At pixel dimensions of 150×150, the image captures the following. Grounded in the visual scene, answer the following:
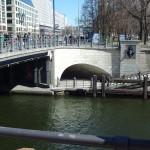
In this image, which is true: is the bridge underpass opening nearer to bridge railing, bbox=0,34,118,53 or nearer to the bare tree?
bridge railing, bbox=0,34,118,53

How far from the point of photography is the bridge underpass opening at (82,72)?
32969 mm

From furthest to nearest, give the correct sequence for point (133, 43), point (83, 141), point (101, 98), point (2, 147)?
point (133, 43)
point (101, 98)
point (2, 147)
point (83, 141)

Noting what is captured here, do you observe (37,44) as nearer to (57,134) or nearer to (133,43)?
(133,43)

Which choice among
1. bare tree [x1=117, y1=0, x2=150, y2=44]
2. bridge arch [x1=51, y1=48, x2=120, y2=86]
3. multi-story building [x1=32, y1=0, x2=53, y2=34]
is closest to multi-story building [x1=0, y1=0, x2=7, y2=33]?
multi-story building [x1=32, y1=0, x2=53, y2=34]

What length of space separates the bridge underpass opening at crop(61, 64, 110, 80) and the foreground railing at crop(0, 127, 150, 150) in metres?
30.5

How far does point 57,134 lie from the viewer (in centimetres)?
175

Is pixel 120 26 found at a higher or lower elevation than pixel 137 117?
higher

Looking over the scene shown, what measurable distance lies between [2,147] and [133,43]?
822 inches

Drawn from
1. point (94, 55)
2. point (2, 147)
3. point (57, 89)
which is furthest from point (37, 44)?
point (2, 147)

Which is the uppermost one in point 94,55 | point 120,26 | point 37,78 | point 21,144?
point 120,26

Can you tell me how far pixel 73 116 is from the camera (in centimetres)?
1858

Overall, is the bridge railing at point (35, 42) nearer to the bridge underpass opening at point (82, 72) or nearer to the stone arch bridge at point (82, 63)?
the stone arch bridge at point (82, 63)

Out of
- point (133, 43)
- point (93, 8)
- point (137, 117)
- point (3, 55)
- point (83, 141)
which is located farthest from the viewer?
point (93, 8)

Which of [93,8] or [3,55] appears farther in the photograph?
[93,8]
